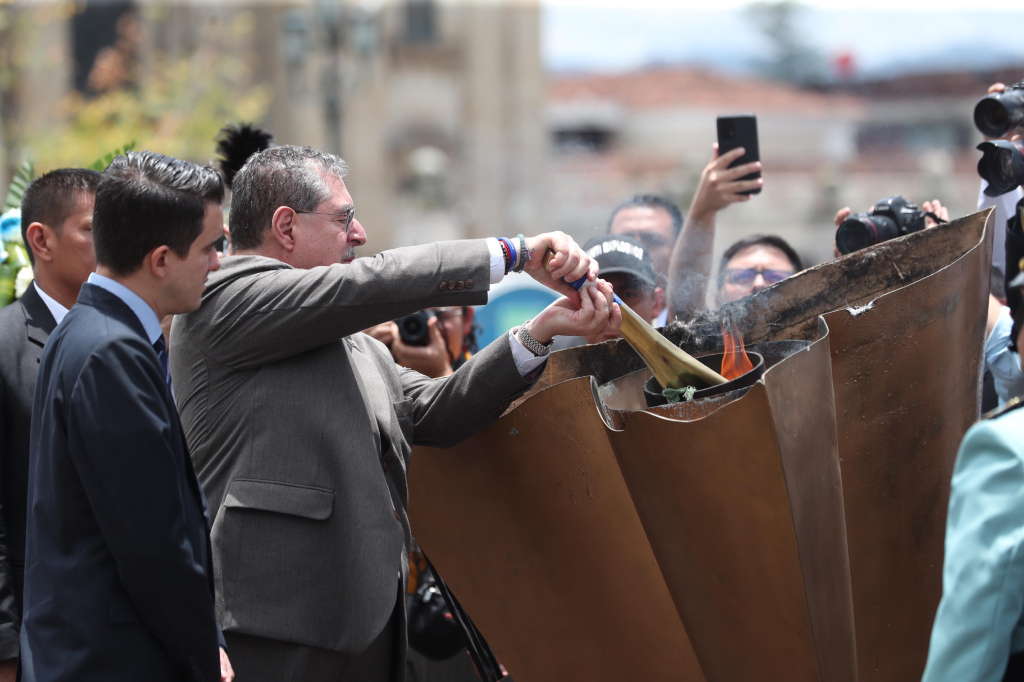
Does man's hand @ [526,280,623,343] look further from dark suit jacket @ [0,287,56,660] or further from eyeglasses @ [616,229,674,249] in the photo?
eyeglasses @ [616,229,674,249]

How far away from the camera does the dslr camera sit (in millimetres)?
3129

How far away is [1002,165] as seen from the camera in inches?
110

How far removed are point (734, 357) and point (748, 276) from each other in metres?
1.76

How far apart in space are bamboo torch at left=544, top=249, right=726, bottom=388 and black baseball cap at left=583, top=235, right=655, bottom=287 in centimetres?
127

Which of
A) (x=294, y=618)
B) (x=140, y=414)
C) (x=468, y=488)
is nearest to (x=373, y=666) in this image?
(x=294, y=618)

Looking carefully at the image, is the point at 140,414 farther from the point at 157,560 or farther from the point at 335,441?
the point at 335,441

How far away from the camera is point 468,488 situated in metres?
2.88

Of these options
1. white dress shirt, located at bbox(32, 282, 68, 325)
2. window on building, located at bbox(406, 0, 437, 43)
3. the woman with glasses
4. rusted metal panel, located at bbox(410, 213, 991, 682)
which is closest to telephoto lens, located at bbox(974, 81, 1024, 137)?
rusted metal panel, located at bbox(410, 213, 991, 682)

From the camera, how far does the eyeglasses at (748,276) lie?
13.4 feet

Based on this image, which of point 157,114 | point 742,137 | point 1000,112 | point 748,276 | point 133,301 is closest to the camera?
point 133,301

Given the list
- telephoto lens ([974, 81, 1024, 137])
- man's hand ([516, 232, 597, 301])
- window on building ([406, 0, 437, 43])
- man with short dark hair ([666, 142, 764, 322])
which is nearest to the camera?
man's hand ([516, 232, 597, 301])

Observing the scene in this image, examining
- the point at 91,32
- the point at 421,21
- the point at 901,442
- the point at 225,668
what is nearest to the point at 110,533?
the point at 225,668

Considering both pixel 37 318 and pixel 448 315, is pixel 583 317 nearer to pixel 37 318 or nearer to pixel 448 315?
pixel 37 318

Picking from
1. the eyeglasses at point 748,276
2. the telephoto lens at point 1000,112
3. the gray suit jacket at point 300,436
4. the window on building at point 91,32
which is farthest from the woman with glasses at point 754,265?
the window on building at point 91,32
